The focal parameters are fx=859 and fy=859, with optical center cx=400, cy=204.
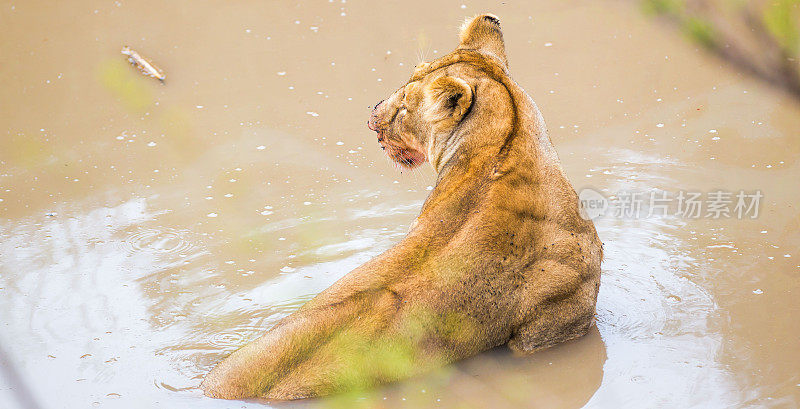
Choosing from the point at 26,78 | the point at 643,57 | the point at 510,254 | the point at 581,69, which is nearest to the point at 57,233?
the point at 26,78

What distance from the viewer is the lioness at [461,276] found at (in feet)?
12.2

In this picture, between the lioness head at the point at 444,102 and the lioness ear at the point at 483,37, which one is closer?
the lioness head at the point at 444,102

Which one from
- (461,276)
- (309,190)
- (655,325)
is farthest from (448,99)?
(309,190)

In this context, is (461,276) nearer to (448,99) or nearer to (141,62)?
(448,99)

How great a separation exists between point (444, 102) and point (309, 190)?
2574mm

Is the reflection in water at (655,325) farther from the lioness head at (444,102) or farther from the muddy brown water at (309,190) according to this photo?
the lioness head at (444,102)

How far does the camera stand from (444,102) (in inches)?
174

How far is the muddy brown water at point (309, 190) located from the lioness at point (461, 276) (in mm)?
145

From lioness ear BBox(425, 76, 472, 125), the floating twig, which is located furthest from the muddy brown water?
lioness ear BBox(425, 76, 472, 125)

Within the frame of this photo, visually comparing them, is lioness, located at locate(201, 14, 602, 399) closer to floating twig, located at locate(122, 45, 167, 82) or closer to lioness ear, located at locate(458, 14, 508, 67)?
lioness ear, located at locate(458, 14, 508, 67)

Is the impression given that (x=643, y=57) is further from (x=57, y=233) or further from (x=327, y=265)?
(x=57, y=233)

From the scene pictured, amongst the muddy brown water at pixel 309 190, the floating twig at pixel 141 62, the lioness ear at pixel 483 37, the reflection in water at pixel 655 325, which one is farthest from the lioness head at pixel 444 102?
the floating twig at pixel 141 62

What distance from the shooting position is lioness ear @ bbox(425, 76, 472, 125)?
14.2 feet

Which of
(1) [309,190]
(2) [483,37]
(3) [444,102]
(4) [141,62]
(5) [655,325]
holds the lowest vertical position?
(5) [655,325]
